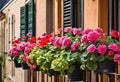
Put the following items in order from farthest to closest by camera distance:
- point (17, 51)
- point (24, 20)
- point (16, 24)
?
point (16, 24)
point (24, 20)
point (17, 51)

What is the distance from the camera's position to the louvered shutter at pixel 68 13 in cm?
732

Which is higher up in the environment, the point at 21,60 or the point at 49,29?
the point at 49,29

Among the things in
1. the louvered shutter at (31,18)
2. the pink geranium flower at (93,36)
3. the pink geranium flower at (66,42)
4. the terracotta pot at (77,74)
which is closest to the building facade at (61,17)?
the louvered shutter at (31,18)

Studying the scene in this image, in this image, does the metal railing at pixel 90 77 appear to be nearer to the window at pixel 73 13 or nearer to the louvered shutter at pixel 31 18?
the window at pixel 73 13

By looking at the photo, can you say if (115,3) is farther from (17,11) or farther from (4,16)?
(4,16)

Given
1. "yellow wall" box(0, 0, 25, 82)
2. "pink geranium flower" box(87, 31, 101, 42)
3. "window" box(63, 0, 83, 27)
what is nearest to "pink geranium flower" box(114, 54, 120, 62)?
"pink geranium flower" box(87, 31, 101, 42)

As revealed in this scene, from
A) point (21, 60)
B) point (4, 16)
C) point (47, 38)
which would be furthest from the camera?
point (4, 16)

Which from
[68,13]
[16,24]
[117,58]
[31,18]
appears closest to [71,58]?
[117,58]

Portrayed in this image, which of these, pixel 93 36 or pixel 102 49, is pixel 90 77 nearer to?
pixel 93 36

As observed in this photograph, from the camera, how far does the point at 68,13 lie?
752cm

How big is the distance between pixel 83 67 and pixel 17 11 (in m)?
9.63

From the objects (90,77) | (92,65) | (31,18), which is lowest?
(90,77)

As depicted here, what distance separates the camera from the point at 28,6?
37.1ft

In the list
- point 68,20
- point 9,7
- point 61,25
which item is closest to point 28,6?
point 61,25
